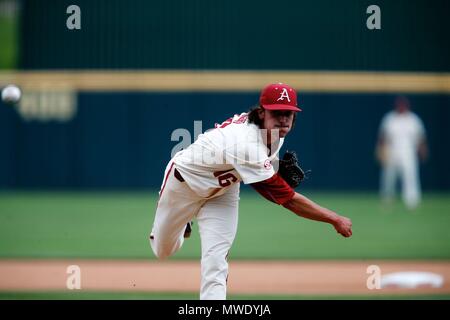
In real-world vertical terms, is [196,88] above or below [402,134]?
above

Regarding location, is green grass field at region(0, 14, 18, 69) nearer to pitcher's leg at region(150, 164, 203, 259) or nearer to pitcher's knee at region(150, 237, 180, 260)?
pitcher's knee at region(150, 237, 180, 260)

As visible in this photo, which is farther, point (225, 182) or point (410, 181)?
point (410, 181)

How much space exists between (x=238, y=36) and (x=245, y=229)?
207 inches

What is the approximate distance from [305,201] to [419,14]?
1201 centimetres

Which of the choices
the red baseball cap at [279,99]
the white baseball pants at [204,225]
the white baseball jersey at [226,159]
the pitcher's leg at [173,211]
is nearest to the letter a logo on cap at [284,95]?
the red baseball cap at [279,99]

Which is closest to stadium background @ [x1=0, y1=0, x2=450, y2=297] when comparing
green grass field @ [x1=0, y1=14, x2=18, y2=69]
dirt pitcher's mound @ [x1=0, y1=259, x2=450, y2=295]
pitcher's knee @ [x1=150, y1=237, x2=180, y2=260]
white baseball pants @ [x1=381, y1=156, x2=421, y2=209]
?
white baseball pants @ [x1=381, y1=156, x2=421, y2=209]

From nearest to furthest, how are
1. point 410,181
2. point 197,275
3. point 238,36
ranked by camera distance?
1. point 197,275
2. point 410,181
3. point 238,36

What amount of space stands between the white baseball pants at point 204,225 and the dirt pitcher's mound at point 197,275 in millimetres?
1533

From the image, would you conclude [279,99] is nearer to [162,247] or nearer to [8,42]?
[162,247]

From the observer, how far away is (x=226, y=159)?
17.1 feet

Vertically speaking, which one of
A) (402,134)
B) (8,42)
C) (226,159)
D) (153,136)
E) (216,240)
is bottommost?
(153,136)

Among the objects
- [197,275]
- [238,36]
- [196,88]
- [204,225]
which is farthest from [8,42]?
[204,225]

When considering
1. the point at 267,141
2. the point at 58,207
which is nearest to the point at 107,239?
the point at 58,207
